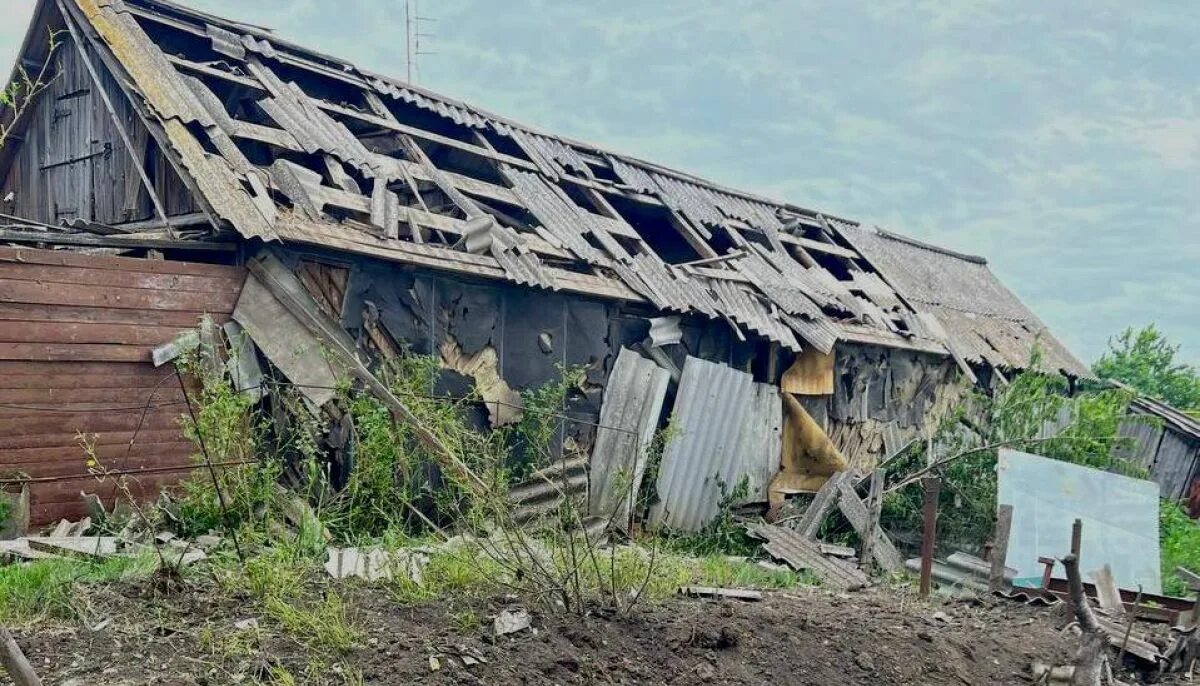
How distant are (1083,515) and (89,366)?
9062 millimetres

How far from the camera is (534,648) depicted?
4039 millimetres

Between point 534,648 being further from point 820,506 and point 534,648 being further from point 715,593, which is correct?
point 820,506

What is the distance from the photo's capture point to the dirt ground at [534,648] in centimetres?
366

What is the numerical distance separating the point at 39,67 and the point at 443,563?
8442mm

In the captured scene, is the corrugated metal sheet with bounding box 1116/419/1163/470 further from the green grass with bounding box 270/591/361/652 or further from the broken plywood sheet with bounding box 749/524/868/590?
the green grass with bounding box 270/591/361/652

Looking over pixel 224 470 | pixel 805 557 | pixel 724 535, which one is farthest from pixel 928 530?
pixel 224 470

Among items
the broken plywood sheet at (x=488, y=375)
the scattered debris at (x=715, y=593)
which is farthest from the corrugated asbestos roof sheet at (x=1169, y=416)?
the scattered debris at (x=715, y=593)

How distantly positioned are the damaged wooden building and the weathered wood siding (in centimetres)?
3

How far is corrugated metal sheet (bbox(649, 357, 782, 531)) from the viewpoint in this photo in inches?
356

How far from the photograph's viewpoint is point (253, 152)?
804 cm

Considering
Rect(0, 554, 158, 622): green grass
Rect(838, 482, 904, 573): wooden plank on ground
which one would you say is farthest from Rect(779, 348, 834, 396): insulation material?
Rect(0, 554, 158, 622): green grass

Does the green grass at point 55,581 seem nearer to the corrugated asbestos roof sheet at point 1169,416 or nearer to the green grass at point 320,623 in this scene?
the green grass at point 320,623

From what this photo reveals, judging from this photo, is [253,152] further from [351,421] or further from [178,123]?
[351,421]

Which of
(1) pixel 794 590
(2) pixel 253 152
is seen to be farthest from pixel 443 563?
(2) pixel 253 152
